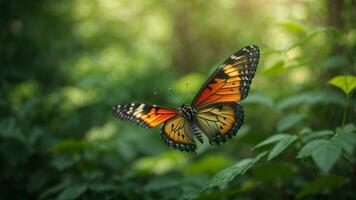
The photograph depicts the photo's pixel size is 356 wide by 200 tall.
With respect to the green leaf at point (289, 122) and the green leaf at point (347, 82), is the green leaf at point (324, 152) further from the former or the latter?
the green leaf at point (289, 122)

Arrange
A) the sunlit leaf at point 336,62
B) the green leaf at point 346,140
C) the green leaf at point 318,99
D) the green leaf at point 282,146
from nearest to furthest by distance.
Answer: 1. the green leaf at point 346,140
2. the green leaf at point 282,146
3. the green leaf at point 318,99
4. the sunlit leaf at point 336,62

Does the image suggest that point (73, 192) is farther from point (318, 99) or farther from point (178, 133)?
point (318, 99)

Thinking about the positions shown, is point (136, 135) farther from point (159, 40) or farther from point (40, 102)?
point (159, 40)

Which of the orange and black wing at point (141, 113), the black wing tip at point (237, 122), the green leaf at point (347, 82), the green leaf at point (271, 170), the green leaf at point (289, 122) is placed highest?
the orange and black wing at point (141, 113)

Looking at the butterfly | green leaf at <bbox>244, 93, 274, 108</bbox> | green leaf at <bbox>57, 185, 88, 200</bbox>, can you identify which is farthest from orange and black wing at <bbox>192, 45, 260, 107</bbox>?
green leaf at <bbox>57, 185, 88, 200</bbox>

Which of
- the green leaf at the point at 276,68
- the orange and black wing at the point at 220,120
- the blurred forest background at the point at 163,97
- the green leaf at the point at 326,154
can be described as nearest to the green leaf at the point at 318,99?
the blurred forest background at the point at 163,97

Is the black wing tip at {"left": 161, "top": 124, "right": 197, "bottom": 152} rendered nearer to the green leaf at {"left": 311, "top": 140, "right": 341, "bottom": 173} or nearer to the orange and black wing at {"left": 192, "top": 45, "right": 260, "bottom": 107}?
the orange and black wing at {"left": 192, "top": 45, "right": 260, "bottom": 107}

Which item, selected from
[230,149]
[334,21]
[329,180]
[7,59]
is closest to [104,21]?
[7,59]
